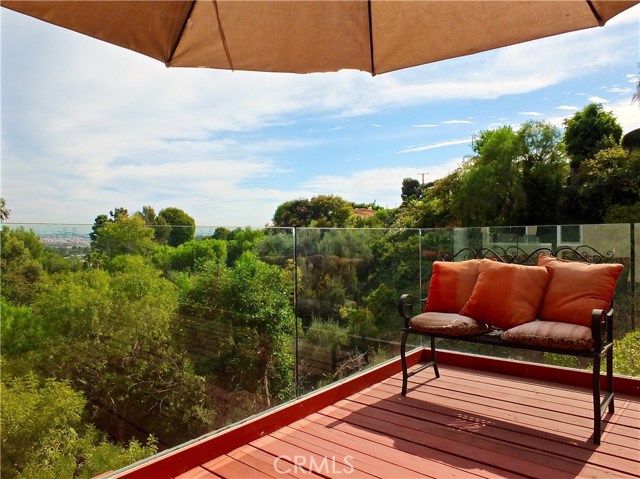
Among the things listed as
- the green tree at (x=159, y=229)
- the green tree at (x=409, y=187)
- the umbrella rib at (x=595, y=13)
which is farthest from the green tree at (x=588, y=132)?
the green tree at (x=159, y=229)

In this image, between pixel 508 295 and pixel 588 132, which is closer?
pixel 508 295

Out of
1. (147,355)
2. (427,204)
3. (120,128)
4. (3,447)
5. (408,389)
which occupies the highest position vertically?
(120,128)

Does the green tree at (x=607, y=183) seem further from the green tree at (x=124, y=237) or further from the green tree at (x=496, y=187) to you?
the green tree at (x=124, y=237)

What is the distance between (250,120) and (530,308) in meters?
18.9

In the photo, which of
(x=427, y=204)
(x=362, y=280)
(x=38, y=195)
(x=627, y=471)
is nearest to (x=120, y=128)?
(x=38, y=195)

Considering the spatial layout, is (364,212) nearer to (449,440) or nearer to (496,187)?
(496,187)

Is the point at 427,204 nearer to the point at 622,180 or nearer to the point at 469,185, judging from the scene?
the point at 469,185

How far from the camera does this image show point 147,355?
6.93 ft

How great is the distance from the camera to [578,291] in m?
2.46

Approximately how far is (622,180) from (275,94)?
10.9m

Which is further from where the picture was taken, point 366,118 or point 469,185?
point 366,118

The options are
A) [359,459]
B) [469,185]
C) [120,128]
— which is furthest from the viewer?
[469,185]

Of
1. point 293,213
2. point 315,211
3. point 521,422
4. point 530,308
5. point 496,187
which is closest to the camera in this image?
point 521,422

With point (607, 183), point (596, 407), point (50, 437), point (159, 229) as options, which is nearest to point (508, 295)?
point (596, 407)
